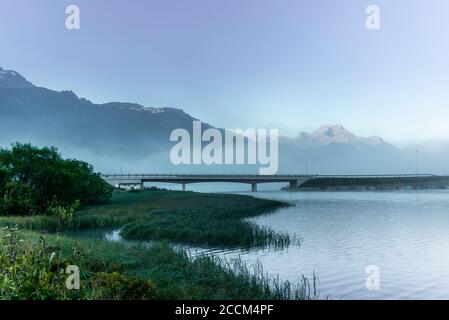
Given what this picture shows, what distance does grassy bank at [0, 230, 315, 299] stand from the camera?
437 inches

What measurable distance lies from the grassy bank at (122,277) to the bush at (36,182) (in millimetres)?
24001

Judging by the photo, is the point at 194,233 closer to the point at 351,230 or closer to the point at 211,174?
the point at 351,230

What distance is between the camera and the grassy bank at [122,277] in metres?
11.1

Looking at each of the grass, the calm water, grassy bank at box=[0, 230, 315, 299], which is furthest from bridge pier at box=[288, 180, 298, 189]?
grassy bank at box=[0, 230, 315, 299]

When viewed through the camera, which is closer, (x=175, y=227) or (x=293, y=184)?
(x=175, y=227)

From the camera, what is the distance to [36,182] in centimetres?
5203

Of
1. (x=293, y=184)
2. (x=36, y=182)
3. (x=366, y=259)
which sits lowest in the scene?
(x=293, y=184)

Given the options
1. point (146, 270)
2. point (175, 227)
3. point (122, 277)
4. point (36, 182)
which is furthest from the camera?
point (36, 182)

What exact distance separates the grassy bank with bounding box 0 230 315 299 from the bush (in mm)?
24001

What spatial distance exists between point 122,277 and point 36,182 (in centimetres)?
4455

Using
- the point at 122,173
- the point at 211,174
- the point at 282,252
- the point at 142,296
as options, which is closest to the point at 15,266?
the point at 142,296

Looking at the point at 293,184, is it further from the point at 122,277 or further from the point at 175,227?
the point at 122,277

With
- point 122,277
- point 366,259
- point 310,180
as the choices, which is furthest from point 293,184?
point 122,277
